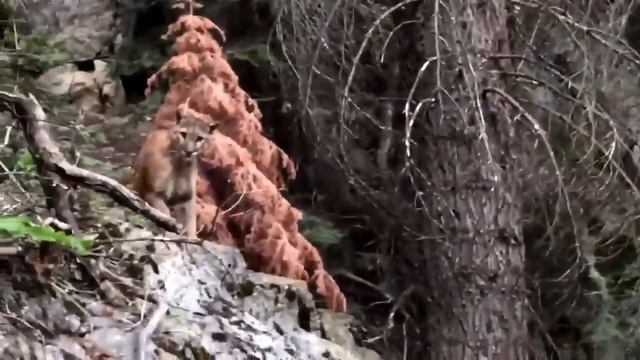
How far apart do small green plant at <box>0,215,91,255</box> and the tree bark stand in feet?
8.71

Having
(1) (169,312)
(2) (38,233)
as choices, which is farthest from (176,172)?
(2) (38,233)

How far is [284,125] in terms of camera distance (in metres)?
7.86

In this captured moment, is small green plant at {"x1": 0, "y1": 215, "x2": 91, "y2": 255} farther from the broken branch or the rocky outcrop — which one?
the broken branch

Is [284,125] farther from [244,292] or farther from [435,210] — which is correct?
[244,292]

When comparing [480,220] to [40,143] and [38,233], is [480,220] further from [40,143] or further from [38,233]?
[38,233]

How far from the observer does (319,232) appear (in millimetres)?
6875

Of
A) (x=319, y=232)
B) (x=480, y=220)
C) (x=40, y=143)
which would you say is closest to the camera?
(x=40, y=143)

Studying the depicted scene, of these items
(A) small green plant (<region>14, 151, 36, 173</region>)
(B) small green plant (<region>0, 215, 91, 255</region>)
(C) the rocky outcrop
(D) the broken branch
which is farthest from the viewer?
(A) small green plant (<region>14, 151, 36, 173</region>)

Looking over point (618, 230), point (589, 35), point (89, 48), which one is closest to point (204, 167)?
point (589, 35)

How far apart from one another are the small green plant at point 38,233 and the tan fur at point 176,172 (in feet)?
4.58

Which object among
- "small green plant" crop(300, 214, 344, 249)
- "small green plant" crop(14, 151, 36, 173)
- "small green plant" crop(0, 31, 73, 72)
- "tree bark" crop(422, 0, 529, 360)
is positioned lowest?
"small green plant" crop(300, 214, 344, 249)

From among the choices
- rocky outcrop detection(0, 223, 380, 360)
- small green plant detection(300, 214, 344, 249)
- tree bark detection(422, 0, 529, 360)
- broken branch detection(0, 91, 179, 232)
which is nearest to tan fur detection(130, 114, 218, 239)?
rocky outcrop detection(0, 223, 380, 360)

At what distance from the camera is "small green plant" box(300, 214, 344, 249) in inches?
269

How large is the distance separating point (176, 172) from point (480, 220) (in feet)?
6.72
